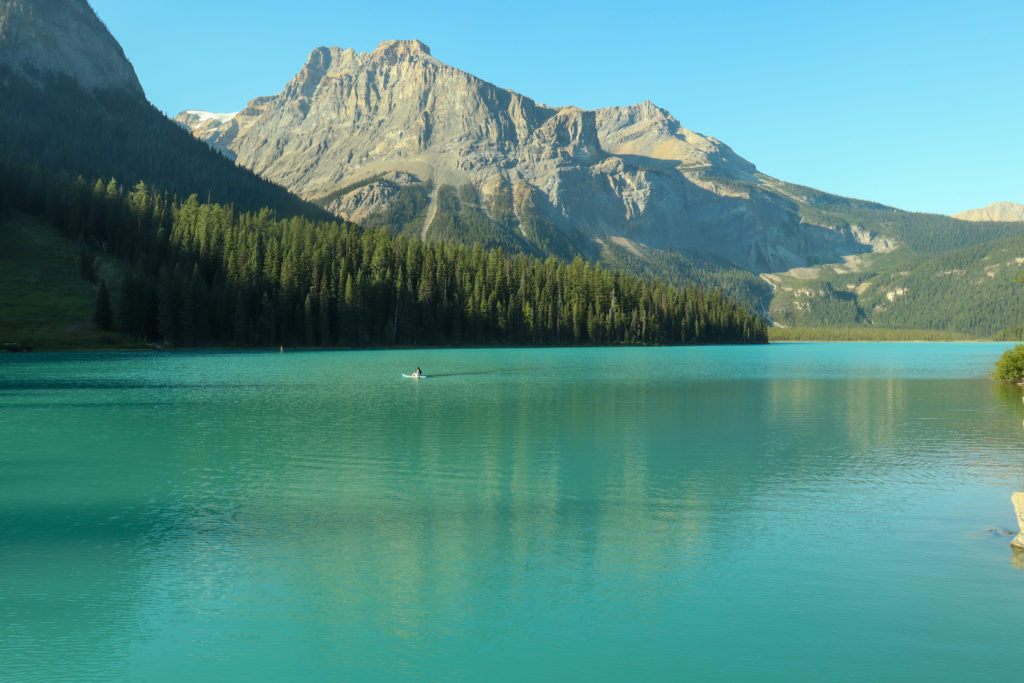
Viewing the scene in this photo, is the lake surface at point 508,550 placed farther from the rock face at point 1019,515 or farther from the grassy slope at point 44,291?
the grassy slope at point 44,291

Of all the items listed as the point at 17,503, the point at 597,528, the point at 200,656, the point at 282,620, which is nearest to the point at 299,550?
the point at 282,620

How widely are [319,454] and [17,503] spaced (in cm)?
1459


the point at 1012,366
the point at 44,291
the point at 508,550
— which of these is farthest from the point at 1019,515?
the point at 44,291

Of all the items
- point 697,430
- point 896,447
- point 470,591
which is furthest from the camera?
point 697,430

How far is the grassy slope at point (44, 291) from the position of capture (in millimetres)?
147375

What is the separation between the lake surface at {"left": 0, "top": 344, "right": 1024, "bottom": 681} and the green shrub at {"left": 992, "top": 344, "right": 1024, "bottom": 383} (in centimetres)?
4271

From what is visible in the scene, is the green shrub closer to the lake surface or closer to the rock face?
the lake surface

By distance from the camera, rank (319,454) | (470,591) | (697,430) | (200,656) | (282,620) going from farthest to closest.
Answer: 1. (697,430)
2. (319,454)
3. (470,591)
4. (282,620)
5. (200,656)

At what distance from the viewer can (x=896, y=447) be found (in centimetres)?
4353

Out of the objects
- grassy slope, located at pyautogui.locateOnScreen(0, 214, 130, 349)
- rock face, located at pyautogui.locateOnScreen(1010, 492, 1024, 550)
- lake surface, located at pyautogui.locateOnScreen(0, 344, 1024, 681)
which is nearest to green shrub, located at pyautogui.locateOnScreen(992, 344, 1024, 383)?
lake surface, located at pyautogui.locateOnScreen(0, 344, 1024, 681)

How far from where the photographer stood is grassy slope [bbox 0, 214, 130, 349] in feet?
484

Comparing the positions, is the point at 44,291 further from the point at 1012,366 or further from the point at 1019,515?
the point at 1019,515

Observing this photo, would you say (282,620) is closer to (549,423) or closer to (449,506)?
(449,506)

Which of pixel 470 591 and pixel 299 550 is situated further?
pixel 299 550
